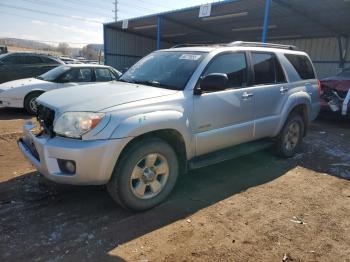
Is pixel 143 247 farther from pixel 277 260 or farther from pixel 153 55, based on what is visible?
pixel 153 55

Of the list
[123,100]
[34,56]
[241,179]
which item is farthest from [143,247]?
[34,56]

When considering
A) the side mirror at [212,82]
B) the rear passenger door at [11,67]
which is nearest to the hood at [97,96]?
the side mirror at [212,82]

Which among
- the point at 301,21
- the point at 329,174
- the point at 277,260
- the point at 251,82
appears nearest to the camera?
the point at 277,260

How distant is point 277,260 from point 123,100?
83.9 inches

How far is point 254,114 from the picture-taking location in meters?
4.70

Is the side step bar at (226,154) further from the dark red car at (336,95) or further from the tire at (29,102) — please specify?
the tire at (29,102)

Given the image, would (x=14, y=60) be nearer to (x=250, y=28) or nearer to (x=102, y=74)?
(x=102, y=74)

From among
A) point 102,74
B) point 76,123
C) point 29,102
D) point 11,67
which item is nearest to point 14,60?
point 11,67

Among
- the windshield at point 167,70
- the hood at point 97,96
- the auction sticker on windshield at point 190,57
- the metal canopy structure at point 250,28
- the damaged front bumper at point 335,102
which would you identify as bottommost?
the damaged front bumper at point 335,102

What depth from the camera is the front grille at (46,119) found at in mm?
3380

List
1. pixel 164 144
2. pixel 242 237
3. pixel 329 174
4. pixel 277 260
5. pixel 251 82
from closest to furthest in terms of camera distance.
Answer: pixel 277 260 < pixel 242 237 < pixel 164 144 < pixel 251 82 < pixel 329 174

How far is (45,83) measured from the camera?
8.95 metres

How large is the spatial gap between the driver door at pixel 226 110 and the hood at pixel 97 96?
523 millimetres

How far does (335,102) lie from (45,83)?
792 centimetres
